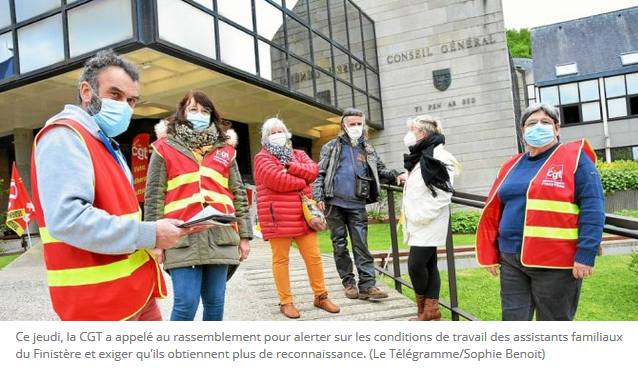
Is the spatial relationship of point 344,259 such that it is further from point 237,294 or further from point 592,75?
point 592,75

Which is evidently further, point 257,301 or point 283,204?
point 257,301

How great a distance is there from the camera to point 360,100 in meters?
15.0

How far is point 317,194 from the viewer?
4047mm

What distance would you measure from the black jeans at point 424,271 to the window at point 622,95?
27298 mm

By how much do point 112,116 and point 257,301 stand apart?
2783mm

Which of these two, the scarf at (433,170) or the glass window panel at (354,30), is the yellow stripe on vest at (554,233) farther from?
the glass window panel at (354,30)

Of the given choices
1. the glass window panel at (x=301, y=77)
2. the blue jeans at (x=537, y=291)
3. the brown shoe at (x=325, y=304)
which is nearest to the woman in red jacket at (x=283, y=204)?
the brown shoe at (x=325, y=304)

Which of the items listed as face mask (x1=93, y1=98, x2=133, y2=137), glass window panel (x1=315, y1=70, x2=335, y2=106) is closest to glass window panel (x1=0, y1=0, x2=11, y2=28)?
glass window panel (x1=315, y1=70, x2=335, y2=106)

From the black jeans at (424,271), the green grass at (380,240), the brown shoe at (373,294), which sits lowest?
the green grass at (380,240)

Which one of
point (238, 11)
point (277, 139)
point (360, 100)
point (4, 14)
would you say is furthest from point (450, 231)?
point (360, 100)

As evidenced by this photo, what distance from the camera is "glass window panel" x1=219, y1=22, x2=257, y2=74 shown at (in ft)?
29.2

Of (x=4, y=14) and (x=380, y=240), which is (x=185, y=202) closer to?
(x=380, y=240)

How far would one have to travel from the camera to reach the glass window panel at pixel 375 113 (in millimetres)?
15656
